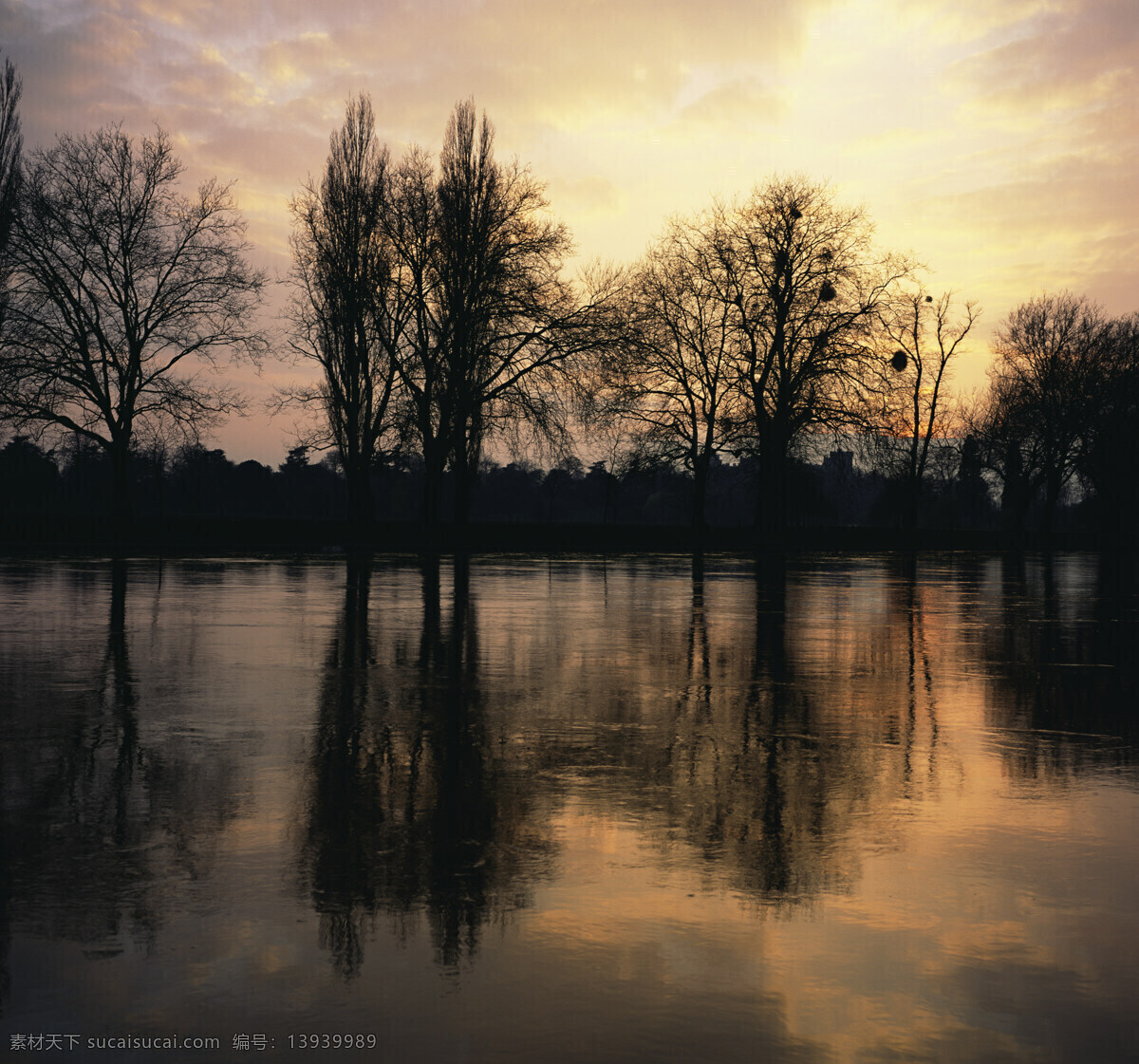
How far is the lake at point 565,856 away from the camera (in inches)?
144

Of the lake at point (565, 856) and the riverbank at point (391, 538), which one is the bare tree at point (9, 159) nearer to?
the riverbank at point (391, 538)

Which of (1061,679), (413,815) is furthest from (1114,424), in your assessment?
(413,815)

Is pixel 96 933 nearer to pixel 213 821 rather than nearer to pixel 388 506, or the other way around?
pixel 213 821

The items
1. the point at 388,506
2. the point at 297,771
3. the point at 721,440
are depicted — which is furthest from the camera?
the point at 388,506

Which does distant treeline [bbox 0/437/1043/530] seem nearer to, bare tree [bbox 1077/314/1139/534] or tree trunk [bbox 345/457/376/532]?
bare tree [bbox 1077/314/1139/534]

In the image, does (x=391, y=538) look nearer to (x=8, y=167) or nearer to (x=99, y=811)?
(x=8, y=167)

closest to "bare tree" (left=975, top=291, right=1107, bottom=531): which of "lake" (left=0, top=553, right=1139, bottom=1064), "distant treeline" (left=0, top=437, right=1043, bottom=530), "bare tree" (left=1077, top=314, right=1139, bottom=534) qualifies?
"bare tree" (left=1077, top=314, right=1139, bottom=534)

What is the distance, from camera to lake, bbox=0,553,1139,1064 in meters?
3.65

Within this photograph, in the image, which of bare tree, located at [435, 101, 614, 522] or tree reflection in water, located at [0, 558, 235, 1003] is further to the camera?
bare tree, located at [435, 101, 614, 522]

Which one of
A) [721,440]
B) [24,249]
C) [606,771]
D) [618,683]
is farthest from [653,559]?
[606,771]

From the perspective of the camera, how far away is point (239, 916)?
4.51 m

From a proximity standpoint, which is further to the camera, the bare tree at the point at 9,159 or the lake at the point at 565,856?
the bare tree at the point at 9,159

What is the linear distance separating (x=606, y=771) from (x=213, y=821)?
94.1 inches

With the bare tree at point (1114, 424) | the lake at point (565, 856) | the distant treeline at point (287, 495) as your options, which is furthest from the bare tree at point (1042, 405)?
the lake at point (565, 856)
